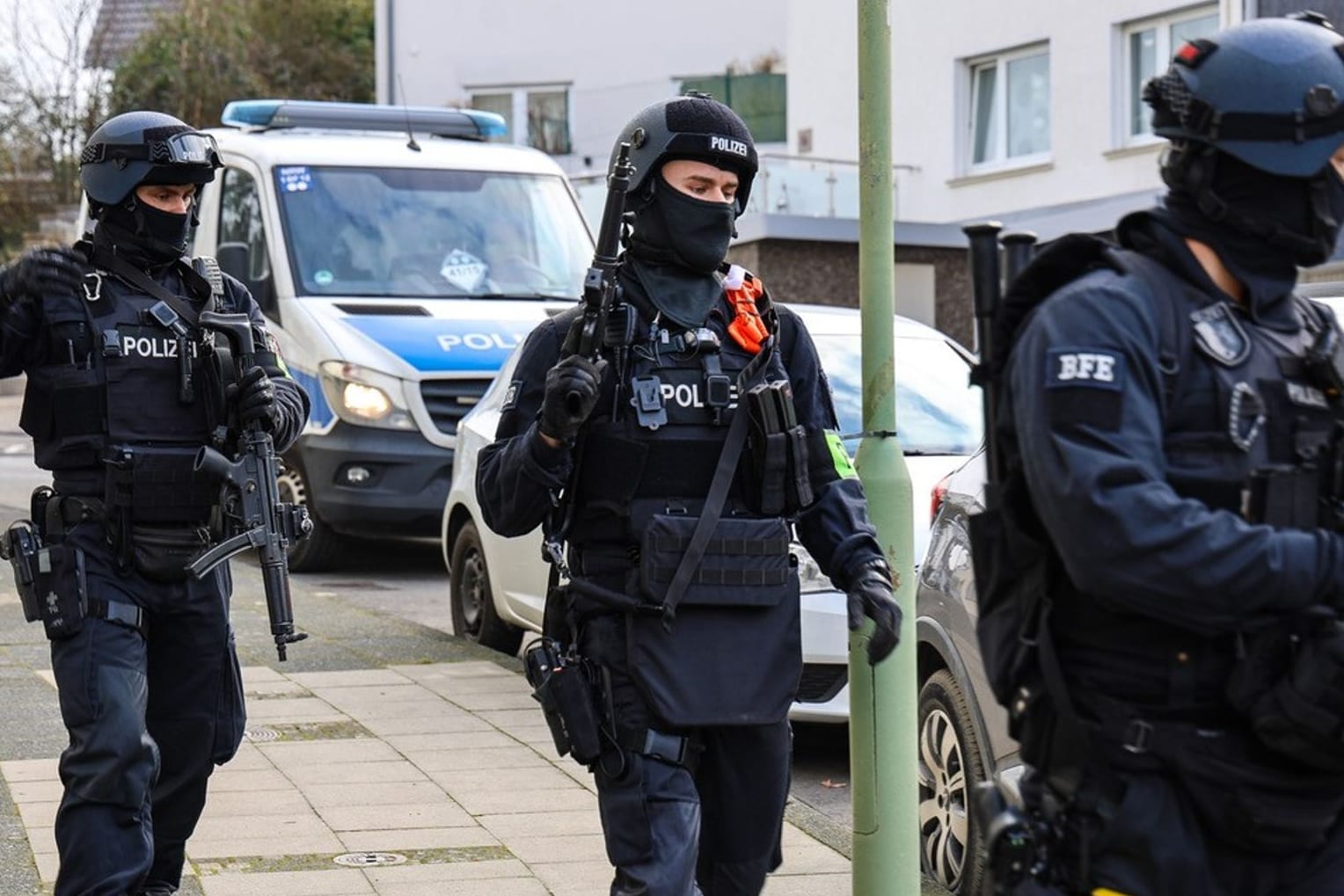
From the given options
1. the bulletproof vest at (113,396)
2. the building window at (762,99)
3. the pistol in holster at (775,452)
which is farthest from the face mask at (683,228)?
the building window at (762,99)

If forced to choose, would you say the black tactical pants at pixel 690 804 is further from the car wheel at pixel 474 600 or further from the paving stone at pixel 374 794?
the car wheel at pixel 474 600

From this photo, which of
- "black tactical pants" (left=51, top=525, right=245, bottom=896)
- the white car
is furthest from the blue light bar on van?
"black tactical pants" (left=51, top=525, right=245, bottom=896)

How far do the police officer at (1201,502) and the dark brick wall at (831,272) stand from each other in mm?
15561

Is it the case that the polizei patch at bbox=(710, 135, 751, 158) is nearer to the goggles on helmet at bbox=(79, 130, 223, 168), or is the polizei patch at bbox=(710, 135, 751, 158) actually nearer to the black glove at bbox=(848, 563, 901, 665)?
the black glove at bbox=(848, 563, 901, 665)

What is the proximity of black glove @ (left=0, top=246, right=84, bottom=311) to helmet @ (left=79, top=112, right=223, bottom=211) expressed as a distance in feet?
0.60

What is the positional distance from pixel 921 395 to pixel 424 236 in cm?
489

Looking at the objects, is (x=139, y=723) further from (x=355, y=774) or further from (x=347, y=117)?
(x=347, y=117)

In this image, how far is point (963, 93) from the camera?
22.4 metres

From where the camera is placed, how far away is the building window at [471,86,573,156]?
1296 inches

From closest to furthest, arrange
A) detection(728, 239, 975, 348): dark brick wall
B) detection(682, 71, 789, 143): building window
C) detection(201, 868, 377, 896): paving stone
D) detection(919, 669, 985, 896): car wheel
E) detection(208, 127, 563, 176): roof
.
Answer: detection(201, 868, 377, 896): paving stone < detection(919, 669, 985, 896): car wheel < detection(208, 127, 563, 176): roof < detection(728, 239, 975, 348): dark brick wall < detection(682, 71, 789, 143): building window

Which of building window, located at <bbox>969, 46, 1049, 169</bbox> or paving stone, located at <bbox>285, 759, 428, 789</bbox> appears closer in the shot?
paving stone, located at <bbox>285, 759, 428, 789</bbox>

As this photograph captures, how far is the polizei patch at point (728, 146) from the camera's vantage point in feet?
14.3

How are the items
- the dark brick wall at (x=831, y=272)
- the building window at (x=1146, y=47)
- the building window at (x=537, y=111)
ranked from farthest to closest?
1. the building window at (x=537, y=111)
2. the building window at (x=1146, y=47)
3. the dark brick wall at (x=831, y=272)

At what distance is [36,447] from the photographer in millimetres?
5168
